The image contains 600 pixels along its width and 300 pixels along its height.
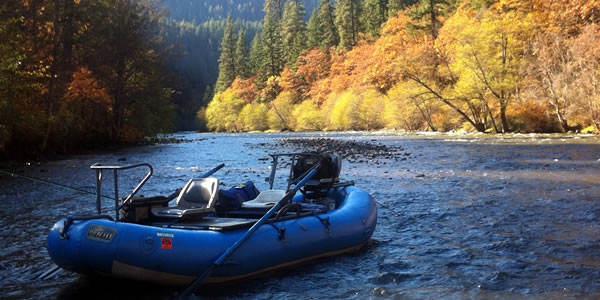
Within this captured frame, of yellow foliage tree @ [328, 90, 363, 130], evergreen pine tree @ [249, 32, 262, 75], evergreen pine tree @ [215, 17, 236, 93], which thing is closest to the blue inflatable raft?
yellow foliage tree @ [328, 90, 363, 130]

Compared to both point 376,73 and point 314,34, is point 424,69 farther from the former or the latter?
point 314,34

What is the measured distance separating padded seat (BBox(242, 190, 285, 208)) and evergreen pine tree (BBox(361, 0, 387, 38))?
67.7 m

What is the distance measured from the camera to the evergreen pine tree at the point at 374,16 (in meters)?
75.1

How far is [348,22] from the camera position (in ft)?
263

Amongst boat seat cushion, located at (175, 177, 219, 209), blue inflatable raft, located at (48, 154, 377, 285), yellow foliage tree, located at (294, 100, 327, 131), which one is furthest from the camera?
yellow foliage tree, located at (294, 100, 327, 131)

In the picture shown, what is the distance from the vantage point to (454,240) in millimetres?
8750

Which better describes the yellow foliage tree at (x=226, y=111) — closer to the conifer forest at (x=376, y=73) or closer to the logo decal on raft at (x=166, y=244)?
the conifer forest at (x=376, y=73)

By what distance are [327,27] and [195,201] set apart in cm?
8092

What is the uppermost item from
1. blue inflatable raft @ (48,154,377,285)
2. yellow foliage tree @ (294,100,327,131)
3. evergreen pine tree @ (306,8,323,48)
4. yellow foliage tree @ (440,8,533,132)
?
evergreen pine tree @ (306,8,323,48)

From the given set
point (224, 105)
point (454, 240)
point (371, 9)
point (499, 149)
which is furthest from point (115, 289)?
point (224, 105)

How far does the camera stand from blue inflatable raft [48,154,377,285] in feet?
20.2

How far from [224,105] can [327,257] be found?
89.8 m

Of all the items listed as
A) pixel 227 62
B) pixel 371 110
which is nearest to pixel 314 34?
pixel 227 62

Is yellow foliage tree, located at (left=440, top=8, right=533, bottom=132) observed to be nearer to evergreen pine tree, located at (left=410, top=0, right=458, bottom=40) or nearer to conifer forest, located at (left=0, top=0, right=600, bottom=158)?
conifer forest, located at (left=0, top=0, right=600, bottom=158)
